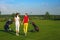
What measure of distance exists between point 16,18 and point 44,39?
380 cm

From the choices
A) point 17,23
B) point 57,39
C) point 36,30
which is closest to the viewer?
point 57,39

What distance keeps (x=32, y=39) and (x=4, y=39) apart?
7.48 ft

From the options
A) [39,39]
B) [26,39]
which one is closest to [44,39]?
[39,39]

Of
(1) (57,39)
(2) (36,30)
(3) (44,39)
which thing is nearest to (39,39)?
(3) (44,39)

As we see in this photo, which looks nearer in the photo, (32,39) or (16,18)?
(32,39)

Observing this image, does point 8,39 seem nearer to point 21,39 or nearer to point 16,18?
point 21,39

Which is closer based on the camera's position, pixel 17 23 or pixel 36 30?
pixel 17 23

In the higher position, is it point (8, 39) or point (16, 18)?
point (16, 18)

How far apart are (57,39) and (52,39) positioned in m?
0.39

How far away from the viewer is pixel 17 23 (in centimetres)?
1858

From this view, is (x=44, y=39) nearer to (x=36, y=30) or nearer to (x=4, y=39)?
(x=4, y=39)

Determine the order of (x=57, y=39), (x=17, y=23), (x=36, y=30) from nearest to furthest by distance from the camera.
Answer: (x=57, y=39) → (x=17, y=23) → (x=36, y=30)

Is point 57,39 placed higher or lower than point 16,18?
lower

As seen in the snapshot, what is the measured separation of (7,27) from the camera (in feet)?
76.8
